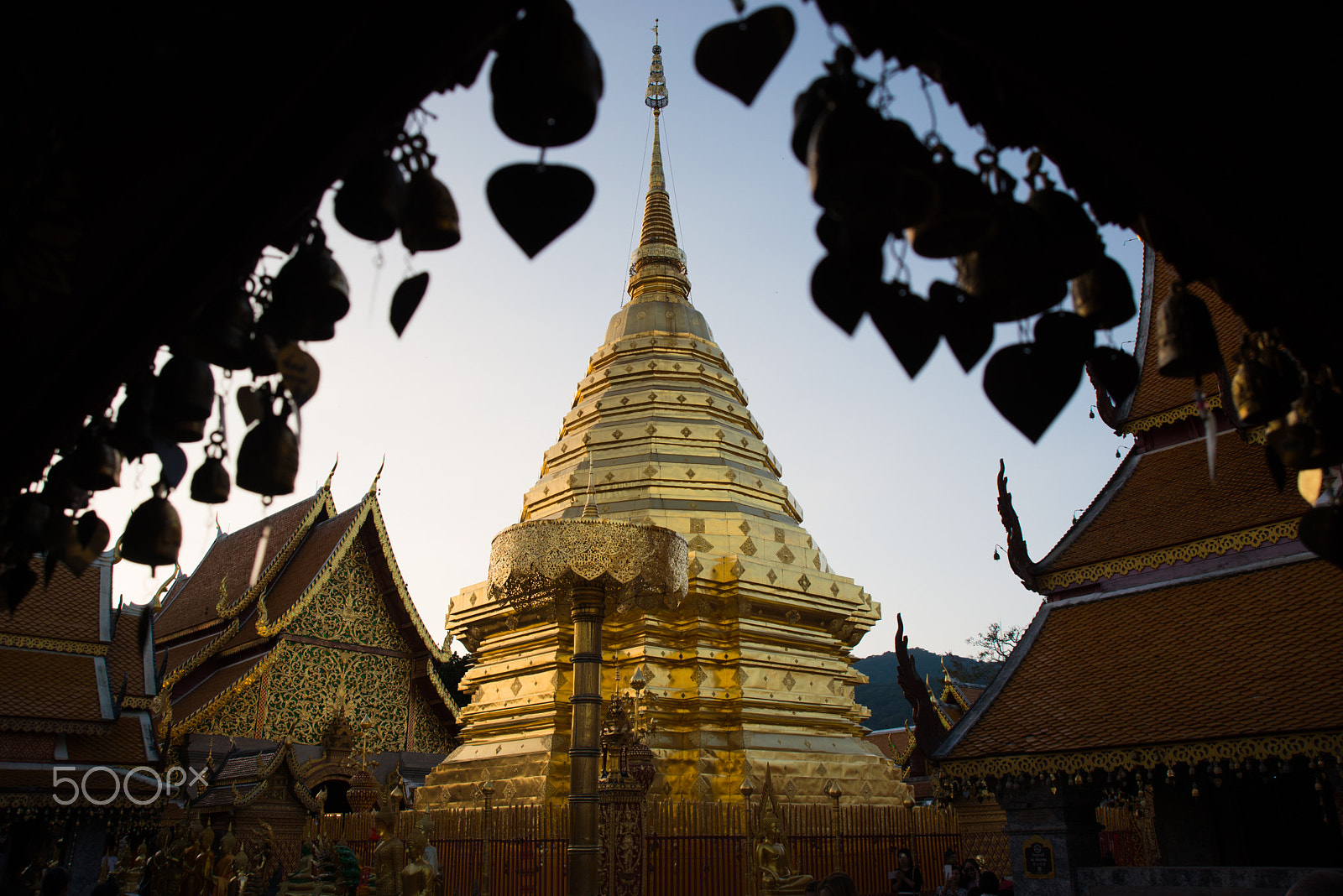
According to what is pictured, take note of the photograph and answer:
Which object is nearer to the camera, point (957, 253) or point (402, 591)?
point (957, 253)

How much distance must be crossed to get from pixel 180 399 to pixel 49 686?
11.3 meters

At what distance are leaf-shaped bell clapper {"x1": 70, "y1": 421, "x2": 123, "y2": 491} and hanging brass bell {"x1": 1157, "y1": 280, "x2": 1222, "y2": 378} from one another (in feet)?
7.25

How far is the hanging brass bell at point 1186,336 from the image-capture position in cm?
186

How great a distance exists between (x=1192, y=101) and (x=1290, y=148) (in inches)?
7.0

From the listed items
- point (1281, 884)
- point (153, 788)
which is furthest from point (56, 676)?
point (1281, 884)

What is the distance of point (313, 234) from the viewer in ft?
6.15

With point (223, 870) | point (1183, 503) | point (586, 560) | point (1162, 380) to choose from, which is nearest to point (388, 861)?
point (586, 560)

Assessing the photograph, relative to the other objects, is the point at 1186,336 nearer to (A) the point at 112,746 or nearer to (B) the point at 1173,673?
(B) the point at 1173,673

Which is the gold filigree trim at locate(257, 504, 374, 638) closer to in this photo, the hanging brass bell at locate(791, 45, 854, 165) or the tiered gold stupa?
the tiered gold stupa

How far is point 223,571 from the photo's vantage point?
2111 centimetres

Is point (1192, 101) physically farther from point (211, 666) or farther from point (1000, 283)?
point (211, 666)

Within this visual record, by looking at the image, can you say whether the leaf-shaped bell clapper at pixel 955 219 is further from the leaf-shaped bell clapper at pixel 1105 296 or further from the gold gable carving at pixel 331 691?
the gold gable carving at pixel 331 691

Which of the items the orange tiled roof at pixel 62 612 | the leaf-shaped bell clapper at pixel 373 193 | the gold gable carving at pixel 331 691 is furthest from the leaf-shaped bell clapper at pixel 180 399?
the gold gable carving at pixel 331 691

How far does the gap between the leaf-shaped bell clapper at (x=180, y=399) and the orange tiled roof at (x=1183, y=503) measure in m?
7.38
